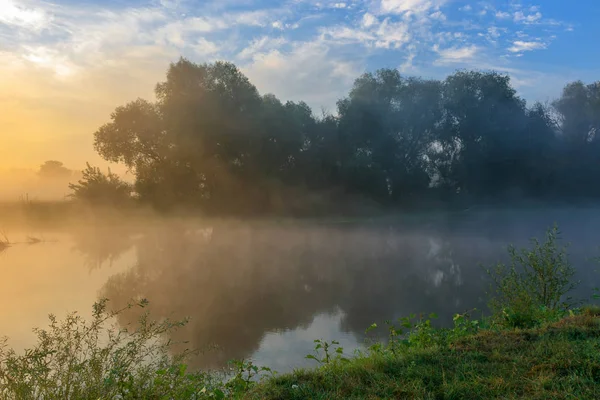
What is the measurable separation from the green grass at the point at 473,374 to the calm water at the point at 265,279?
2203mm

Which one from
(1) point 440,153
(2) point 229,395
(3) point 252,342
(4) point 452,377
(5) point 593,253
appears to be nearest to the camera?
(4) point 452,377

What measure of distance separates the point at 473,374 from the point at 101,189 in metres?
26.9

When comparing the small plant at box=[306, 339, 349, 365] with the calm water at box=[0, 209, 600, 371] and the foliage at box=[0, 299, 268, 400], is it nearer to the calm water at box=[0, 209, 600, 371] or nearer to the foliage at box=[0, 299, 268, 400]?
the calm water at box=[0, 209, 600, 371]

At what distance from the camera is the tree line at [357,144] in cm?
2619

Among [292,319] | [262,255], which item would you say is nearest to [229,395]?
[292,319]

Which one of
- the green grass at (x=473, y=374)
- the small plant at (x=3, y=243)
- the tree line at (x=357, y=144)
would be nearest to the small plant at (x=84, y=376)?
the green grass at (x=473, y=374)

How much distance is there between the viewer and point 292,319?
26.1 feet

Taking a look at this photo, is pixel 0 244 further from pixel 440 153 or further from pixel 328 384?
pixel 440 153

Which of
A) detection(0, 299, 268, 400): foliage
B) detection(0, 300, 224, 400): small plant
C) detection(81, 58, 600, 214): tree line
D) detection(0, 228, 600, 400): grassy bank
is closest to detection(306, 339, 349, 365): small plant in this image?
detection(0, 228, 600, 400): grassy bank

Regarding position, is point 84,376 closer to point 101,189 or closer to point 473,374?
point 473,374

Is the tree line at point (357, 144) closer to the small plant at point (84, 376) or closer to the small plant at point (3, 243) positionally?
the small plant at point (3, 243)

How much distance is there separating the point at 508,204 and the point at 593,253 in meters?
20.6

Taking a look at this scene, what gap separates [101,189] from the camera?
26594 millimetres

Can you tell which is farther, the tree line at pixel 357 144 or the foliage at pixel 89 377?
the tree line at pixel 357 144
